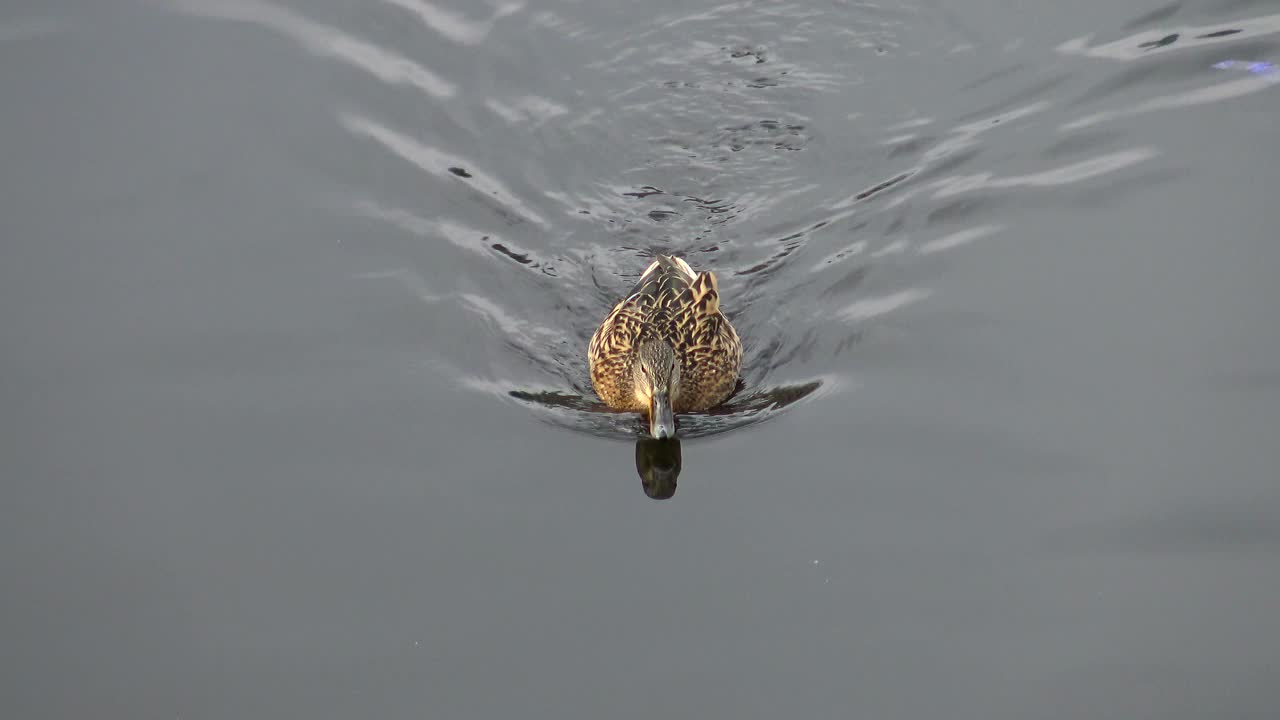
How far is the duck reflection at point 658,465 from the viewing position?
25.7ft

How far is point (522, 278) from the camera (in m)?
9.33

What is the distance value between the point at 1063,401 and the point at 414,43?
20.5ft

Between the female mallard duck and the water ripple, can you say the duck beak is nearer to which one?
the female mallard duck

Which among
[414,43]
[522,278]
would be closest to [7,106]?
[414,43]

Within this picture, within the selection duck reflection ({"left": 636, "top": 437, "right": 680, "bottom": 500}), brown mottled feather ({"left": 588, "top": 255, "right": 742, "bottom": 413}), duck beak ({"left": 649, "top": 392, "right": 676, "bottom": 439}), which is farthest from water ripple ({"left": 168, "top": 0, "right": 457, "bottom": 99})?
duck reflection ({"left": 636, "top": 437, "right": 680, "bottom": 500})

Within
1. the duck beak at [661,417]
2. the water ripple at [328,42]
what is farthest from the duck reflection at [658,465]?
the water ripple at [328,42]

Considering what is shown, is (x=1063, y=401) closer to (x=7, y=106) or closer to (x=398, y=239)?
(x=398, y=239)

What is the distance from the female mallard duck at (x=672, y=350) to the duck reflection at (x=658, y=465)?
0.43 feet

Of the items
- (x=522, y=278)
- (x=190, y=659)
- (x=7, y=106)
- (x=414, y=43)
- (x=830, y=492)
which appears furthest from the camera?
(x=414, y=43)

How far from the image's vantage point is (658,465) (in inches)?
320

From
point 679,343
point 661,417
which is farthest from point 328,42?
point 661,417

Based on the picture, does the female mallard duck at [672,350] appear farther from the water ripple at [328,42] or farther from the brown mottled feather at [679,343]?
the water ripple at [328,42]

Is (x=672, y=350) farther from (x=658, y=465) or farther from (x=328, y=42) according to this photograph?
(x=328, y=42)

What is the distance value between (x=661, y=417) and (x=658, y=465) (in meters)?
0.30
